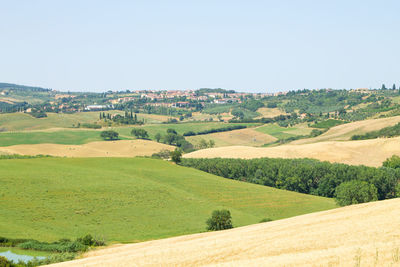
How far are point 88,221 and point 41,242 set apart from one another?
1627 cm

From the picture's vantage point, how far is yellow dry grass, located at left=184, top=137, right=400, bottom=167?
147m

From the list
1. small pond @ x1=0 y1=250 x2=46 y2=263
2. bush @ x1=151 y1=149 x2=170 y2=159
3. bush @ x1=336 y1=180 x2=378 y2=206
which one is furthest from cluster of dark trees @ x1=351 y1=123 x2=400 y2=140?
small pond @ x1=0 y1=250 x2=46 y2=263

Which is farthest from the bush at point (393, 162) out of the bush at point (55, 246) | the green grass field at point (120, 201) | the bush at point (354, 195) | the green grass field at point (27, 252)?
the green grass field at point (27, 252)

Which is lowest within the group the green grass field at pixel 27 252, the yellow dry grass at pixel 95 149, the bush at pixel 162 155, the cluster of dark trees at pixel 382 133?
the bush at pixel 162 155

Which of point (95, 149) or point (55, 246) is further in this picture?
point (95, 149)

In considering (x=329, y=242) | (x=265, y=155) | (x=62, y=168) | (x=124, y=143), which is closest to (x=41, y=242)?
(x=329, y=242)

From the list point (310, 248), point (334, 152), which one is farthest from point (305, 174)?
point (310, 248)

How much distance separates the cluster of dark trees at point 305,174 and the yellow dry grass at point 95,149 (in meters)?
43.3

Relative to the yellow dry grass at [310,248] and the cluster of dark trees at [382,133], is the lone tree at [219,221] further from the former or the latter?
the cluster of dark trees at [382,133]

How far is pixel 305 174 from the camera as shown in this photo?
403ft

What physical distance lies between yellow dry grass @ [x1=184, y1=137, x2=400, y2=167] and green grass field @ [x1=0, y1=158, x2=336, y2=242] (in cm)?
4072

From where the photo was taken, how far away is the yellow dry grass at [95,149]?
158m

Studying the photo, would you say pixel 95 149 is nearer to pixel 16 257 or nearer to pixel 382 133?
pixel 382 133

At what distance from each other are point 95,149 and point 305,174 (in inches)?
3247
